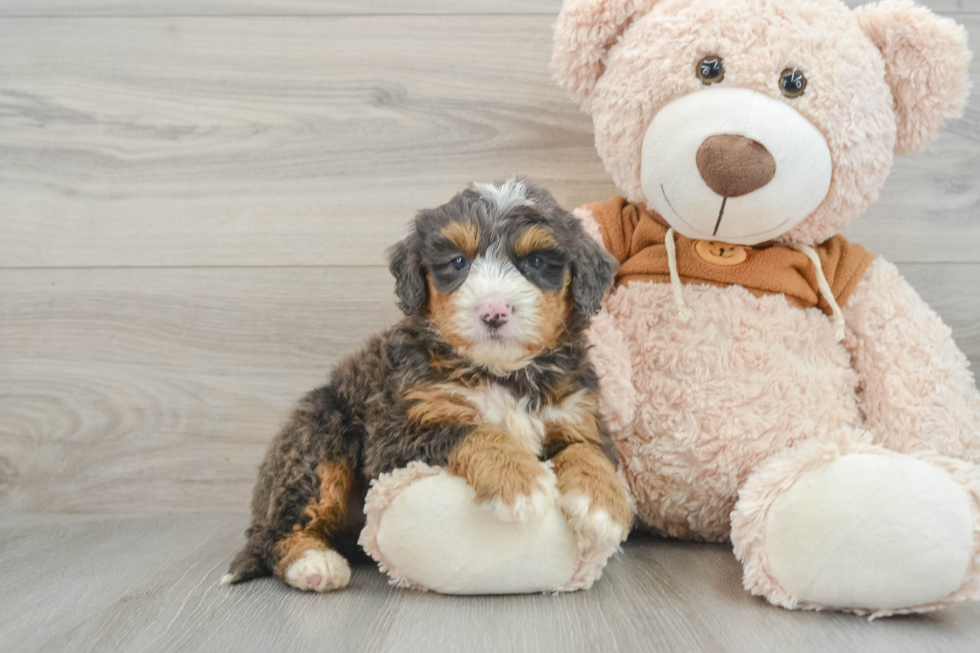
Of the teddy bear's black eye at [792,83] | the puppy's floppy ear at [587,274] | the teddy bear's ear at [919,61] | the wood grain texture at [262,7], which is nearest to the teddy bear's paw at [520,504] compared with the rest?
the puppy's floppy ear at [587,274]

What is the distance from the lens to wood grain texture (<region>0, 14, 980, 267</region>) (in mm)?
2260

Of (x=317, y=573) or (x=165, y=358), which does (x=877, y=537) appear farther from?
(x=165, y=358)

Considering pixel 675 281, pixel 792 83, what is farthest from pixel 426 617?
pixel 792 83

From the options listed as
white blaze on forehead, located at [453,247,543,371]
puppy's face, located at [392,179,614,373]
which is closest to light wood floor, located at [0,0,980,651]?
puppy's face, located at [392,179,614,373]

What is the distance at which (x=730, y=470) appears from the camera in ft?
5.66

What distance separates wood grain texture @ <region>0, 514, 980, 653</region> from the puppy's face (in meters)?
0.49

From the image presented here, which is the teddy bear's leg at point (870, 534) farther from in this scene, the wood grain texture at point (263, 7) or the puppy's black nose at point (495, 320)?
the wood grain texture at point (263, 7)

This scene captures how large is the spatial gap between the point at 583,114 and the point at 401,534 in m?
1.37

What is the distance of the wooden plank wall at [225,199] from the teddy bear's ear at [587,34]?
0.38m

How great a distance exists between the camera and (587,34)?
1807 millimetres

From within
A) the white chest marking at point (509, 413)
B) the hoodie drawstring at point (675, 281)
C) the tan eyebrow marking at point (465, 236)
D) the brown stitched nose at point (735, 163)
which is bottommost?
the white chest marking at point (509, 413)

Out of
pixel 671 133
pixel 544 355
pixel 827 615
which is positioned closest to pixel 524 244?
pixel 544 355

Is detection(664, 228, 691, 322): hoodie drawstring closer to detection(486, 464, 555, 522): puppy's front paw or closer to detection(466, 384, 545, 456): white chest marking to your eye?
detection(466, 384, 545, 456): white chest marking

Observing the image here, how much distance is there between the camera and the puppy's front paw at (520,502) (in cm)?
137
